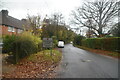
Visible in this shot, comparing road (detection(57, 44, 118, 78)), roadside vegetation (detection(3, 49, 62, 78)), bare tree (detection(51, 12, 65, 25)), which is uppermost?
bare tree (detection(51, 12, 65, 25))

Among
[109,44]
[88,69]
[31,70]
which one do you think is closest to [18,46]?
[31,70]

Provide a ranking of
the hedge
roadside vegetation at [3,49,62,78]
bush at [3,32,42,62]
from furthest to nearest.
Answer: the hedge < bush at [3,32,42,62] < roadside vegetation at [3,49,62,78]

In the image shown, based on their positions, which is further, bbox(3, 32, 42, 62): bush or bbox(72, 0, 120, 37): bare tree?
bbox(72, 0, 120, 37): bare tree

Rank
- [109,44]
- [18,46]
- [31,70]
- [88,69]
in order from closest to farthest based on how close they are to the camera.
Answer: [31,70], [88,69], [18,46], [109,44]

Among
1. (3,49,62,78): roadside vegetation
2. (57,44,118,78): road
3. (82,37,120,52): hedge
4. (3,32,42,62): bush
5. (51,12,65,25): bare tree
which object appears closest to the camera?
(3,49,62,78): roadside vegetation

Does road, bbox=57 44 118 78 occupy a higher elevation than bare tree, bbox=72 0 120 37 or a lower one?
lower

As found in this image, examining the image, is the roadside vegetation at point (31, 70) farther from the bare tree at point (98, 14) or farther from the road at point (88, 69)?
the bare tree at point (98, 14)

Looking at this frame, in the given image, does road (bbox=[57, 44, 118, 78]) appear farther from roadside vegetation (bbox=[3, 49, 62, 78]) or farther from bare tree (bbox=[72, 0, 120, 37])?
bare tree (bbox=[72, 0, 120, 37])

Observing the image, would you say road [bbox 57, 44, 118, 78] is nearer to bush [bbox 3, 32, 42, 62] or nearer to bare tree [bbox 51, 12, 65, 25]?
bush [bbox 3, 32, 42, 62]

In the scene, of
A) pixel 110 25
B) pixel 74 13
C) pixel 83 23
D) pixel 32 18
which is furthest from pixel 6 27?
pixel 110 25

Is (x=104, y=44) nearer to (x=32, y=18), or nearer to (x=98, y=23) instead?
(x=98, y=23)

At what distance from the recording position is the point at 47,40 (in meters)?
10.8

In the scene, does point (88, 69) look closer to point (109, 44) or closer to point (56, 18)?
point (109, 44)

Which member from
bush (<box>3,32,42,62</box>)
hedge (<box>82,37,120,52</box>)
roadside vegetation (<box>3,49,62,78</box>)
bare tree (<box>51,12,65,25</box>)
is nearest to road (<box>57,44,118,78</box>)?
roadside vegetation (<box>3,49,62,78</box>)
